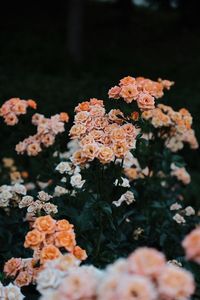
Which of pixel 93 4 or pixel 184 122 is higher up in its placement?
pixel 93 4

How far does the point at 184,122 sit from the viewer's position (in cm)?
394

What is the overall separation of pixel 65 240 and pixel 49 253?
81mm

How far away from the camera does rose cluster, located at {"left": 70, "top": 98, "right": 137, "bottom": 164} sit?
2795mm

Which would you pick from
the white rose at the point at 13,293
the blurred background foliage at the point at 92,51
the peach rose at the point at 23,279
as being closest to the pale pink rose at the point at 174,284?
the white rose at the point at 13,293

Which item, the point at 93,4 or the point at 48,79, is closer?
the point at 48,79

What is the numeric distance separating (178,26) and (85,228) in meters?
12.3

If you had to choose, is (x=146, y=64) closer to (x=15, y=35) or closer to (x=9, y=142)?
(x=15, y=35)

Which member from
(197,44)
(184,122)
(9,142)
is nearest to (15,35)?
(197,44)

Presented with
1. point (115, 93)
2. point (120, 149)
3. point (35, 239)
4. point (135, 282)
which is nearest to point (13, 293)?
point (35, 239)

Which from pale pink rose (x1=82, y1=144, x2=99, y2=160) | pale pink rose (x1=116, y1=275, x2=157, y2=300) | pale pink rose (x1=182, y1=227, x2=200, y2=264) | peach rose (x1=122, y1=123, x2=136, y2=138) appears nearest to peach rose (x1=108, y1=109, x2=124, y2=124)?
peach rose (x1=122, y1=123, x2=136, y2=138)

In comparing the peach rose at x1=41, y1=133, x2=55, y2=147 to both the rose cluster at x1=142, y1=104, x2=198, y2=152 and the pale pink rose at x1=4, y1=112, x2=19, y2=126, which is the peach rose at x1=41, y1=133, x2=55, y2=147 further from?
the rose cluster at x1=142, y1=104, x2=198, y2=152

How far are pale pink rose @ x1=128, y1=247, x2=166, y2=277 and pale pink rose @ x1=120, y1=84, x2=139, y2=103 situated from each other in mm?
1519

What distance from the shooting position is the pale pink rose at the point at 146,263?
1.55 meters

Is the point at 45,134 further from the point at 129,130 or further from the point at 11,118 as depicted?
the point at 129,130
